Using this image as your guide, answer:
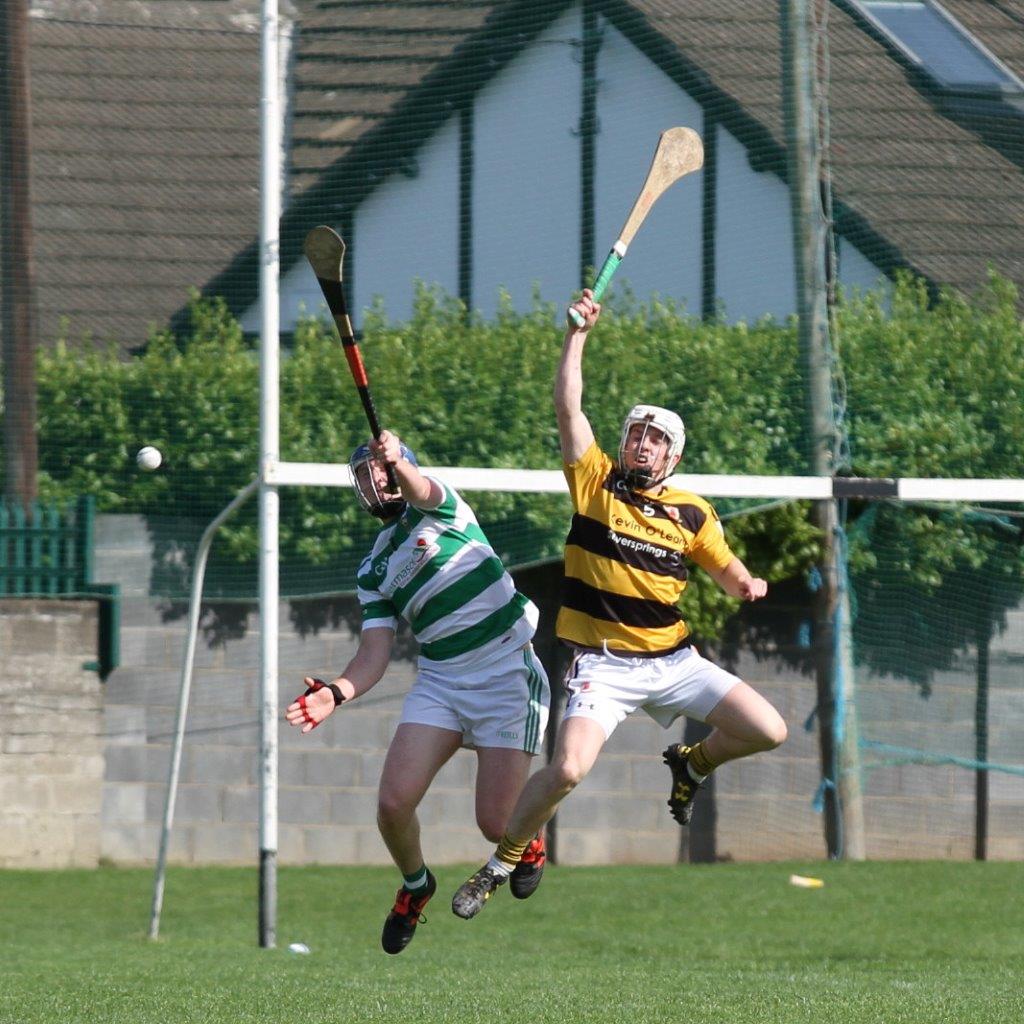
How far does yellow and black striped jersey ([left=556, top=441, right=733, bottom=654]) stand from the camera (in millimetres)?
7160

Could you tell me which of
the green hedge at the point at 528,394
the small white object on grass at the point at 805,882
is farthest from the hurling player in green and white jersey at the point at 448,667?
the small white object on grass at the point at 805,882

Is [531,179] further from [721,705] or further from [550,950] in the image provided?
[721,705]

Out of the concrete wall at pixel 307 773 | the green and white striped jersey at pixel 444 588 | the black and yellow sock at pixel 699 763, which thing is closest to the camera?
the green and white striped jersey at pixel 444 588

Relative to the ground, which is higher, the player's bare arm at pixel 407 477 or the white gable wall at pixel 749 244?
the white gable wall at pixel 749 244

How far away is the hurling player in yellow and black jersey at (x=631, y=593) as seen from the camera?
7086 mm

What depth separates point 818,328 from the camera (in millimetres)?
10805

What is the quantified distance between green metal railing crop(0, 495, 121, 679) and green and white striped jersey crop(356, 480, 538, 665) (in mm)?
4549

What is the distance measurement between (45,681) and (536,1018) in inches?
263

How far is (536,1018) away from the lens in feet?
21.8

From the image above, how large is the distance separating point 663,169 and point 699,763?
2.30m

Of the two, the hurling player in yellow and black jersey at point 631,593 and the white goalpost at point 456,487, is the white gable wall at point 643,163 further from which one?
the hurling player in yellow and black jersey at point 631,593

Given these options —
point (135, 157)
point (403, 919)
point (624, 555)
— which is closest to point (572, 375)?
point (624, 555)

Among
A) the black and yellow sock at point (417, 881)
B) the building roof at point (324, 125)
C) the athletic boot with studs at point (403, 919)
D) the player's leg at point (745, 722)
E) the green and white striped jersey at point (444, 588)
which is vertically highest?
the building roof at point (324, 125)

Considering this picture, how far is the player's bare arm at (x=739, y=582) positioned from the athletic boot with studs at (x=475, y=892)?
1342mm
